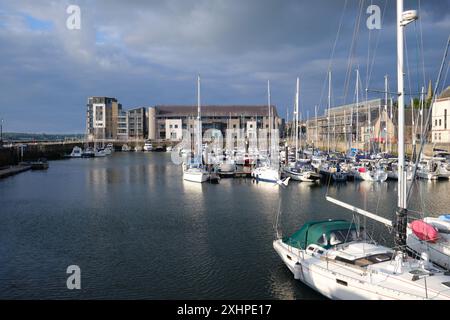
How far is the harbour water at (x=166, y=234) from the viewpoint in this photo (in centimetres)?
1770

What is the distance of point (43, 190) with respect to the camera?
4781cm

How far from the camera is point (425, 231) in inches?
741

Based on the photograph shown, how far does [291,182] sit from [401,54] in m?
37.8

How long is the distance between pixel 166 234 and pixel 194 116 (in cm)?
13765

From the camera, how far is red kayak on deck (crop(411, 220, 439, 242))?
61.0 ft

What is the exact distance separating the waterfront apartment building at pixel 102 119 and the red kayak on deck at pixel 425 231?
171574 mm

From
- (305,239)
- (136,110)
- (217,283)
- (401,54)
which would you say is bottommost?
(217,283)

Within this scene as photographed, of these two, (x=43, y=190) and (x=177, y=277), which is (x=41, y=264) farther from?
(x=43, y=190)

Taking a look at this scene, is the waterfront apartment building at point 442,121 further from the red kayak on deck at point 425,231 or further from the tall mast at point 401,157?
the tall mast at point 401,157

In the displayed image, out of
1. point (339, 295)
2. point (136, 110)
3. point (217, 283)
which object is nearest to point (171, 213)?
point (217, 283)

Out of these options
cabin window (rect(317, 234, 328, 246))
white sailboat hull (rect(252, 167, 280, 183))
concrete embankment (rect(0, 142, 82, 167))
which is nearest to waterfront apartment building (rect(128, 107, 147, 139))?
concrete embankment (rect(0, 142, 82, 167))

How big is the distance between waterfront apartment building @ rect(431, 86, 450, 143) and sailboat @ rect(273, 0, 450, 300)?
70.4 meters

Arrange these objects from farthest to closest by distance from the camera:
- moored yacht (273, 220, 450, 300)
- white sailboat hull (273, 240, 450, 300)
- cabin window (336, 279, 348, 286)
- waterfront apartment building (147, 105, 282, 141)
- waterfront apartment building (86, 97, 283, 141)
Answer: waterfront apartment building (147, 105, 282, 141), waterfront apartment building (86, 97, 283, 141), cabin window (336, 279, 348, 286), moored yacht (273, 220, 450, 300), white sailboat hull (273, 240, 450, 300)

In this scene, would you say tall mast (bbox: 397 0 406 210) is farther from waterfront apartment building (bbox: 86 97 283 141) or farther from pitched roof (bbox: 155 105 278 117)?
pitched roof (bbox: 155 105 278 117)
